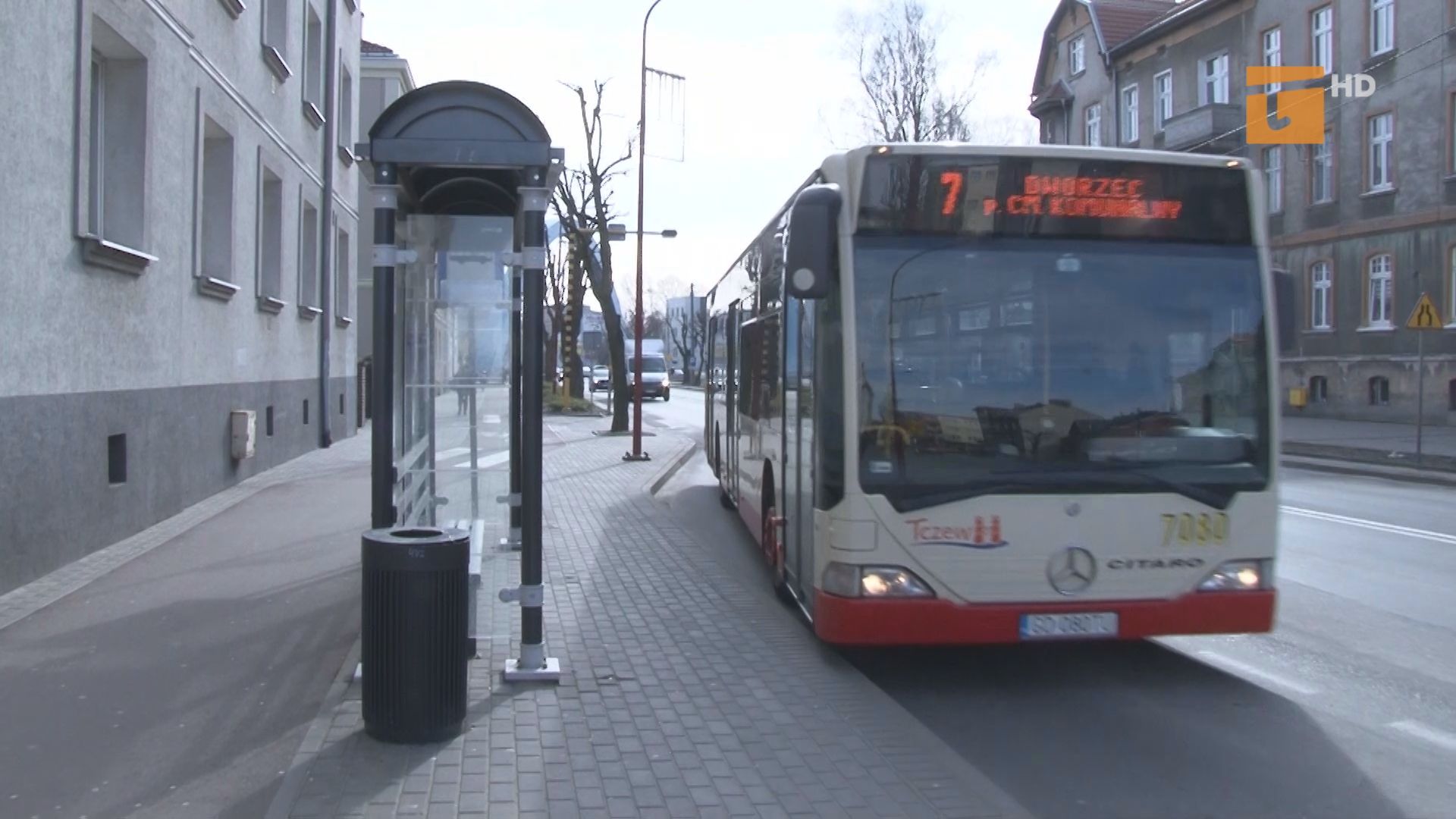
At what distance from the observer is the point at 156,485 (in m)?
12.9

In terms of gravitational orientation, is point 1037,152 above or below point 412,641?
above

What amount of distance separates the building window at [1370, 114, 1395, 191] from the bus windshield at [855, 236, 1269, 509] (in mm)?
30399

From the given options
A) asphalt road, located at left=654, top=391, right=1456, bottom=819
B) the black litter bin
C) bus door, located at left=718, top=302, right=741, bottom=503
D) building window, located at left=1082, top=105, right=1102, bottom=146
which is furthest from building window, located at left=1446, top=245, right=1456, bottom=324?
the black litter bin

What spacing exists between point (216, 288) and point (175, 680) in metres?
8.97

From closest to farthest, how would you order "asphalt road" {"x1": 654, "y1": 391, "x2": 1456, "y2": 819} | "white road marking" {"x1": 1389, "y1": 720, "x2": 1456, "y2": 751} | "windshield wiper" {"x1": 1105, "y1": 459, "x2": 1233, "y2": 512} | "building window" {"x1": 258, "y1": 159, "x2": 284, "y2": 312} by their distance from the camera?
"asphalt road" {"x1": 654, "y1": 391, "x2": 1456, "y2": 819} → "white road marking" {"x1": 1389, "y1": 720, "x2": 1456, "y2": 751} → "windshield wiper" {"x1": 1105, "y1": 459, "x2": 1233, "y2": 512} → "building window" {"x1": 258, "y1": 159, "x2": 284, "y2": 312}

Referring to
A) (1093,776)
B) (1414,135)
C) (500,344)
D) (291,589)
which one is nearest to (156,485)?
(291,589)

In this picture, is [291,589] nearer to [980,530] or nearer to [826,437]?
[826,437]

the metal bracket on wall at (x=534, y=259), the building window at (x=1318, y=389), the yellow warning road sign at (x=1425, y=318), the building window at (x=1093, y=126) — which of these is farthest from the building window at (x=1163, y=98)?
the metal bracket on wall at (x=534, y=259)

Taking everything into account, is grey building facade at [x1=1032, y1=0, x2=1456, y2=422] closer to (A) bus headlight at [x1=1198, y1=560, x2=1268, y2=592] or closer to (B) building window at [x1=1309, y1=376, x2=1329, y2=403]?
(B) building window at [x1=1309, y1=376, x2=1329, y2=403]

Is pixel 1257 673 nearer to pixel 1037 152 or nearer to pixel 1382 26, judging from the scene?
pixel 1037 152

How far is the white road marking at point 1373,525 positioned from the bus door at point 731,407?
21.9 ft

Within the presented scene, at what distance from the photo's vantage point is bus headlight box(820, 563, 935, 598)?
694 centimetres

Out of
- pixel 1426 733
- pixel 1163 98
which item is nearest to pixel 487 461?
pixel 1426 733

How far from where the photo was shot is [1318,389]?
37531mm
